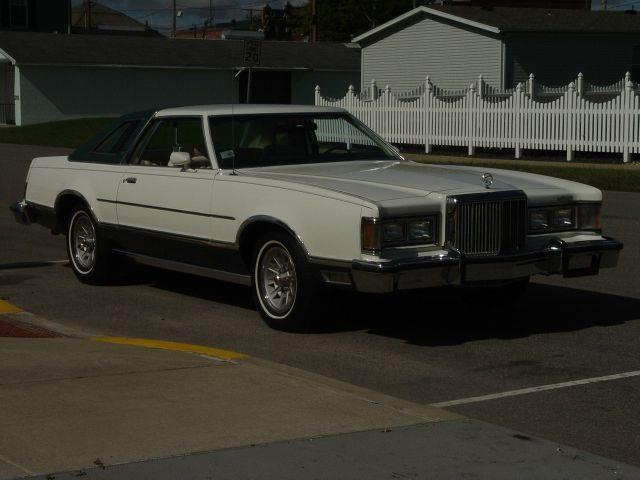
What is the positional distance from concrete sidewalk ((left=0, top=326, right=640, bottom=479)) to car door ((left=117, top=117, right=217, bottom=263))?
7.85ft

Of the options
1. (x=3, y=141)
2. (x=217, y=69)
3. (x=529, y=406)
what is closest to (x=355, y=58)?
(x=217, y=69)

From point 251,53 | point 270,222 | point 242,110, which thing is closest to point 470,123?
point 251,53

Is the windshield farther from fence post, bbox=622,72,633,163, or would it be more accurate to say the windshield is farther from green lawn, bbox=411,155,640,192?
fence post, bbox=622,72,633,163

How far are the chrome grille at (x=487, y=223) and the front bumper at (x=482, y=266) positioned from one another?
0.30ft

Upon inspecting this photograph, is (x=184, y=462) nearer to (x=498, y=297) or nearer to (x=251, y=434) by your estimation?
(x=251, y=434)

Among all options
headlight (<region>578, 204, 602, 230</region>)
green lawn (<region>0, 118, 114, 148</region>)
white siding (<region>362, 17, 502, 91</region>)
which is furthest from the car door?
green lawn (<region>0, 118, 114, 148</region>)

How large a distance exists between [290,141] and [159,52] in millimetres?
46852

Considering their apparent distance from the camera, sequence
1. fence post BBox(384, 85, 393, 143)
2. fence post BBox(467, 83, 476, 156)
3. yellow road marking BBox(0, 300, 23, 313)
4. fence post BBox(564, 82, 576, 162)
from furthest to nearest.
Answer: fence post BBox(384, 85, 393, 143)
fence post BBox(467, 83, 476, 156)
fence post BBox(564, 82, 576, 162)
yellow road marking BBox(0, 300, 23, 313)

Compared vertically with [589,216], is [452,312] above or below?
below

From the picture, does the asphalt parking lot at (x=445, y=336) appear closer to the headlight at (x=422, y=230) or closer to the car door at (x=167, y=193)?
the car door at (x=167, y=193)

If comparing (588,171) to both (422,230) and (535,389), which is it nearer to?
(422,230)

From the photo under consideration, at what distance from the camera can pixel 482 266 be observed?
807 centimetres

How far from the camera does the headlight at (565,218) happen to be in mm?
8555

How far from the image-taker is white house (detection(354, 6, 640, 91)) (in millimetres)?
37094
